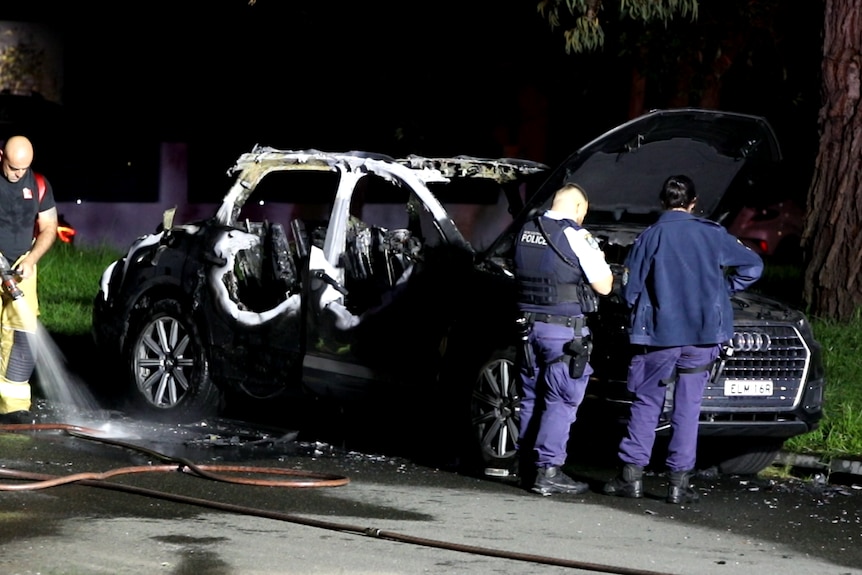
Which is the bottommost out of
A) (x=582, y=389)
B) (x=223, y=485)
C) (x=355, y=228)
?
(x=223, y=485)

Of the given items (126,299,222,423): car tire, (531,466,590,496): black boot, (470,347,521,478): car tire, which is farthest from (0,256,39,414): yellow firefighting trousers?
(531,466,590,496): black boot

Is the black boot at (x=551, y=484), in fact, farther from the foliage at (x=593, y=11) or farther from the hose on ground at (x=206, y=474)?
the foliage at (x=593, y=11)

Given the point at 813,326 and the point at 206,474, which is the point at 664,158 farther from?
the point at 206,474

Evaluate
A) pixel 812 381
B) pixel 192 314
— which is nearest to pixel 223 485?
pixel 192 314

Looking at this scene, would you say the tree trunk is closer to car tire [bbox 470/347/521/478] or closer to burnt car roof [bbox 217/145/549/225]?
burnt car roof [bbox 217/145/549/225]

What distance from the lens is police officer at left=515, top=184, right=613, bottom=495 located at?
8703 mm

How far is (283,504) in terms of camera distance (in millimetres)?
8203

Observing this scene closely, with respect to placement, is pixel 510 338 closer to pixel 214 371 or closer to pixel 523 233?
pixel 523 233

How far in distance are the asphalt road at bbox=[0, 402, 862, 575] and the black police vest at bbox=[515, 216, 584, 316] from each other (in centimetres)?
100

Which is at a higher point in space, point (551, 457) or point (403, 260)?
point (403, 260)

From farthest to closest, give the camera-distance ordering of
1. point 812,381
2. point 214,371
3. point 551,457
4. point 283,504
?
point 214,371
point 812,381
point 551,457
point 283,504

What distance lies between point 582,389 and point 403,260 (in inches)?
73.7

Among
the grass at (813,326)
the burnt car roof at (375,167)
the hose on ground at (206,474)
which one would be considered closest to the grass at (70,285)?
the grass at (813,326)

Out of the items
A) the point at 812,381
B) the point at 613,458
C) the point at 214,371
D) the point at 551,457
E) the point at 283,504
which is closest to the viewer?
the point at 283,504
